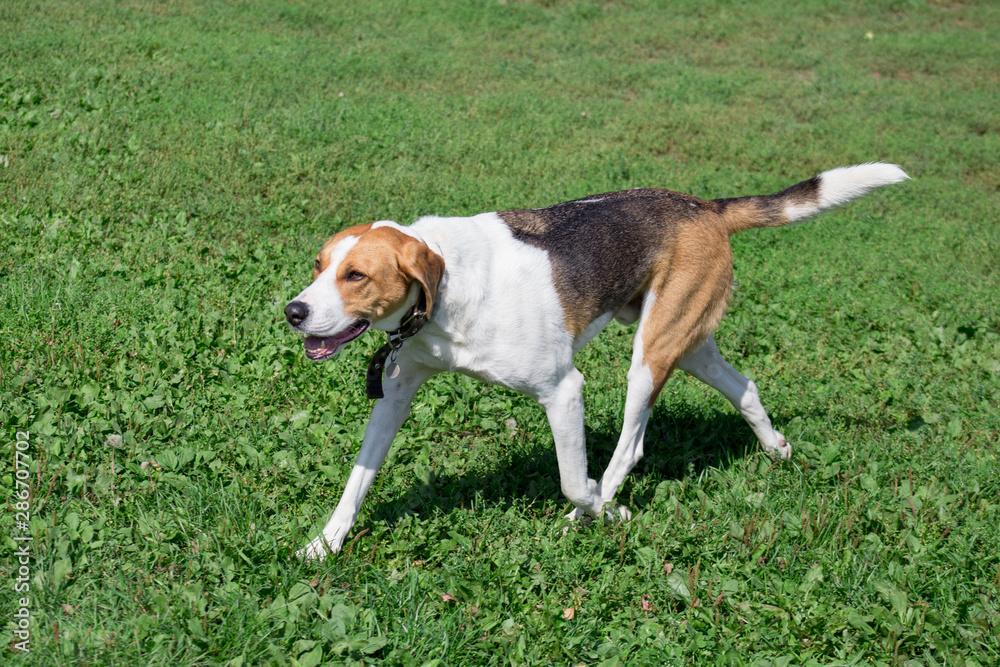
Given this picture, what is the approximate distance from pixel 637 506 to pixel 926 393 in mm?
2310

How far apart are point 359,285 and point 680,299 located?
5.69 ft

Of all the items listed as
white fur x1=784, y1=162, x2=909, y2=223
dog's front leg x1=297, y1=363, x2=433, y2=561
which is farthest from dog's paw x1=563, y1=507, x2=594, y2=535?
white fur x1=784, y1=162, x2=909, y2=223

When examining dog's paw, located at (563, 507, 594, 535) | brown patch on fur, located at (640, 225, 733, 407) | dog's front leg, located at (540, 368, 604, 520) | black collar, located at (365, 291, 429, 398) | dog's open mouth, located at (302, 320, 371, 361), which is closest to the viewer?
dog's open mouth, located at (302, 320, 371, 361)

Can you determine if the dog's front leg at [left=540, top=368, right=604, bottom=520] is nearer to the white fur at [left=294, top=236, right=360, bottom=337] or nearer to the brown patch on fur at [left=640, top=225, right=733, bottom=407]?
the brown patch on fur at [left=640, top=225, right=733, bottom=407]

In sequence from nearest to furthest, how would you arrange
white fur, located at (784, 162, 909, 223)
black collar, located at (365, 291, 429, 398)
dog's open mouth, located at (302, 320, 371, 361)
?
dog's open mouth, located at (302, 320, 371, 361) < black collar, located at (365, 291, 429, 398) < white fur, located at (784, 162, 909, 223)

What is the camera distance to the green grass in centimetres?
334

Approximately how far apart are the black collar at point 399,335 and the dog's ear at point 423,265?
0.10 m

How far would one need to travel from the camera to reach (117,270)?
559 cm

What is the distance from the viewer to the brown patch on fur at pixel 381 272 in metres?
3.26

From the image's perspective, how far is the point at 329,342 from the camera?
3307 millimetres

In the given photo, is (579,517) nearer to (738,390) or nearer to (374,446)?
(374,446)

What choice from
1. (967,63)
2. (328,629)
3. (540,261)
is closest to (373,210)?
(540,261)

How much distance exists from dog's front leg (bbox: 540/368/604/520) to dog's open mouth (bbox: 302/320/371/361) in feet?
3.14

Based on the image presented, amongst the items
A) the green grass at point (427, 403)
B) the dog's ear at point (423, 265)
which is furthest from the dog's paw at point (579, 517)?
the dog's ear at point (423, 265)
